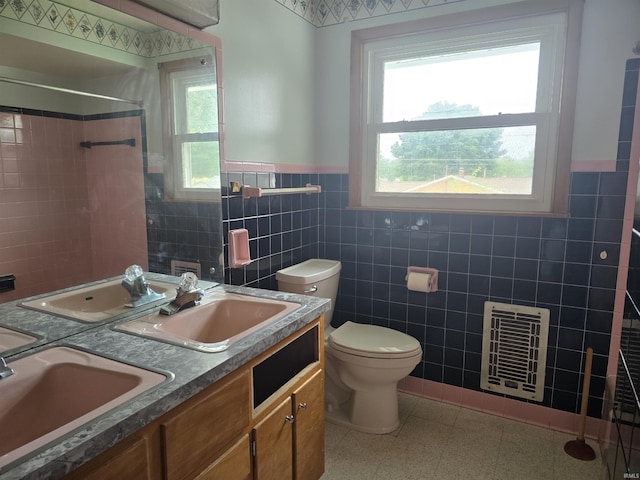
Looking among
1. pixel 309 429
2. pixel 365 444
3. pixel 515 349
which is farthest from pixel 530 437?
pixel 309 429

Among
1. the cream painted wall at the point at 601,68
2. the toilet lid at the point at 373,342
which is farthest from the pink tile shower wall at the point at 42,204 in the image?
the cream painted wall at the point at 601,68

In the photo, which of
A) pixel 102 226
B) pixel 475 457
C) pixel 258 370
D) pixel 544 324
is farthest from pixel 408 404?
pixel 102 226

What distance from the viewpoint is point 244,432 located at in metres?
1.23

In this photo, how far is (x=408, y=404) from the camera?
2.52 m

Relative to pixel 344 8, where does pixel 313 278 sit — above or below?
below

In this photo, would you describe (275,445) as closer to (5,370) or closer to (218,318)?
(218,318)

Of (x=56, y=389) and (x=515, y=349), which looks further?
(x=515, y=349)

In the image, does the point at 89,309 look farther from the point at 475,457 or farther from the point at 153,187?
the point at 475,457

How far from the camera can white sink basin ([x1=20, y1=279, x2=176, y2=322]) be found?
1.30 m

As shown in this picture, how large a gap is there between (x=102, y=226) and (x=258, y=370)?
27.5 inches

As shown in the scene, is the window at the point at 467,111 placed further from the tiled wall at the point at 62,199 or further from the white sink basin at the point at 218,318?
the tiled wall at the point at 62,199

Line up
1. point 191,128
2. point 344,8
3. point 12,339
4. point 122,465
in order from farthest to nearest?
1. point 344,8
2. point 191,128
3. point 12,339
4. point 122,465

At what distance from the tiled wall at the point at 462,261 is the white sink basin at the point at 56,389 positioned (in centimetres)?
100

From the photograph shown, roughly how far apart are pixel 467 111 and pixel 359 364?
4.83 feet
